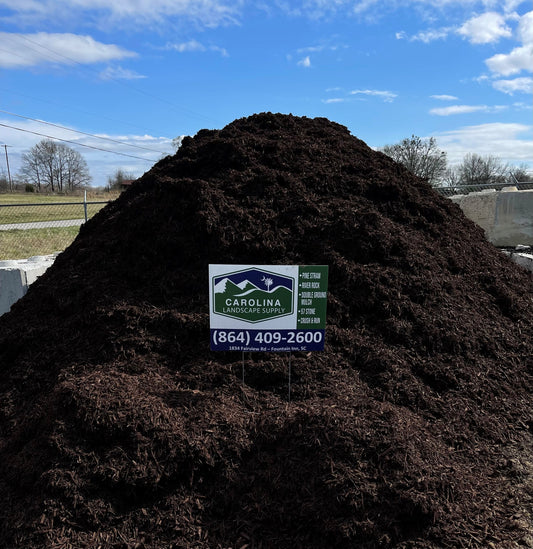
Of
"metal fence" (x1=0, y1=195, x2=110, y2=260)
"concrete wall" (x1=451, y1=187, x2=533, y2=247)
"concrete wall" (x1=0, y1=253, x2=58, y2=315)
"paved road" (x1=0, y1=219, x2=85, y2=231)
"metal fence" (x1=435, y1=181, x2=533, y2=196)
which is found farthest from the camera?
"paved road" (x1=0, y1=219, x2=85, y2=231)

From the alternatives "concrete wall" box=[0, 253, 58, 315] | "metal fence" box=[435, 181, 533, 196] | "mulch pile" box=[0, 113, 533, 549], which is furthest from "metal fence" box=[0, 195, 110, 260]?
"metal fence" box=[435, 181, 533, 196]

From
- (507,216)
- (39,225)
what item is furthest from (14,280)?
(39,225)

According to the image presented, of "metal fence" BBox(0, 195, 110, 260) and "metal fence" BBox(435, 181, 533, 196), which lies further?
"metal fence" BBox(0, 195, 110, 260)

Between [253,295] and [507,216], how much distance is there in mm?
7948

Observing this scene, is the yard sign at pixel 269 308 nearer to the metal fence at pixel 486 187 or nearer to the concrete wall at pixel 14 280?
the concrete wall at pixel 14 280

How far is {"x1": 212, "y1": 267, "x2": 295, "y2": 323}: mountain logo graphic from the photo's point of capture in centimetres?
334

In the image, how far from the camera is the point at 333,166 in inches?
217

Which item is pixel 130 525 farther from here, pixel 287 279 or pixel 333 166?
Answer: pixel 333 166

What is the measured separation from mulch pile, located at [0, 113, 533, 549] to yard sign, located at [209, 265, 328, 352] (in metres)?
0.30

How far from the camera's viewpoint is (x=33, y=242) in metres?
14.0

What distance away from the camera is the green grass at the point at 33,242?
12.5 m

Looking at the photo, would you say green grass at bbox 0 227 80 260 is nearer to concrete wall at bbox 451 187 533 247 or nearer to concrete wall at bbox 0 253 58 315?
concrete wall at bbox 0 253 58 315

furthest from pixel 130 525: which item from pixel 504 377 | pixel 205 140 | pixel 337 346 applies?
pixel 205 140

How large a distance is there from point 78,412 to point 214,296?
1.18 meters
